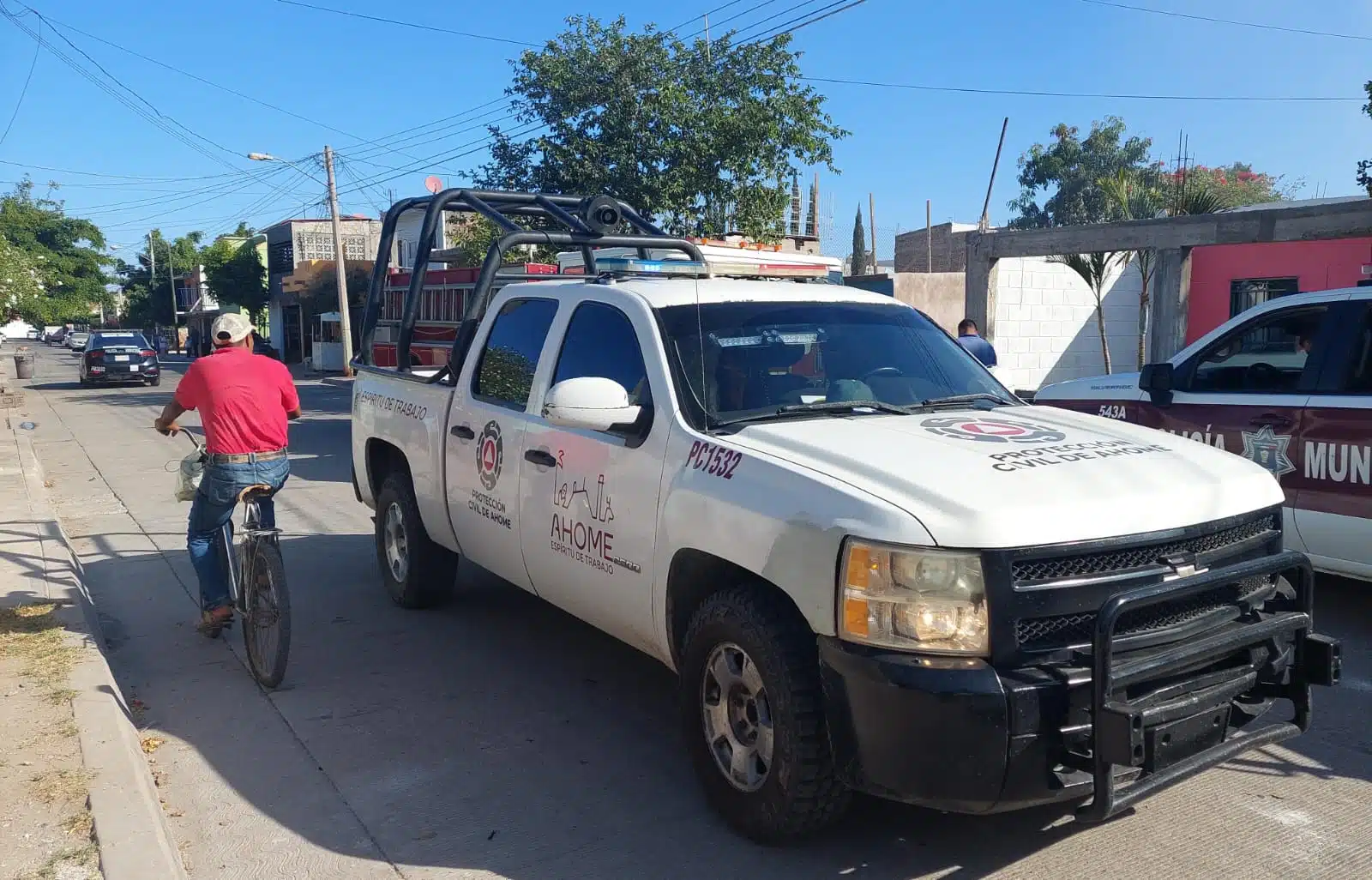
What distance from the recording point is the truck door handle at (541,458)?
4.88m

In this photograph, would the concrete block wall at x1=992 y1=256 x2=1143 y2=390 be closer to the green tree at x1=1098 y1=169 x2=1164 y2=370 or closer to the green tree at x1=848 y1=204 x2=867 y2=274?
the green tree at x1=1098 y1=169 x2=1164 y2=370

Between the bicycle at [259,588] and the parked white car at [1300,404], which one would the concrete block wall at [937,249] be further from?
the bicycle at [259,588]

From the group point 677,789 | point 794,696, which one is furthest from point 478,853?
point 794,696

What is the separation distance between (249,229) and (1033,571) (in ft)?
284

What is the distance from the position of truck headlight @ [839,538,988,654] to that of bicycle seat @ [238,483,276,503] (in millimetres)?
3692

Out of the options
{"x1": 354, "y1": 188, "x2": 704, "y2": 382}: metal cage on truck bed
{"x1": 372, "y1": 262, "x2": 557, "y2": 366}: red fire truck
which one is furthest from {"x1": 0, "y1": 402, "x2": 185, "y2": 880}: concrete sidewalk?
{"x1": 372, "y1": 262, "x2": 557, "y2": 366}: red fire truck

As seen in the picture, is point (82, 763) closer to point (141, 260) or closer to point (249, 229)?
point (249, 229)

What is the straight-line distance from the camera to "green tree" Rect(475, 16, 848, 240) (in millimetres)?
18109

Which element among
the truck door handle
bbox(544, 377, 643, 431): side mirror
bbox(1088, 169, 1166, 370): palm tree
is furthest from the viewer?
bbox(1088, 169, 1166, 370): palm tree

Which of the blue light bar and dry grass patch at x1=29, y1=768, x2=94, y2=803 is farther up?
the blue light bar

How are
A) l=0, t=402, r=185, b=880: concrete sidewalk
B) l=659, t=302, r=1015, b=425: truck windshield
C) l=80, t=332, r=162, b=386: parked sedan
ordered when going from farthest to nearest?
1. l=80, t=332, r=162, b=386: parked sedan
2. l=659, t=302, r=1015, b=425: truck windshield
3. l=0, t=402, r=185, b=880: concrete sidewalk

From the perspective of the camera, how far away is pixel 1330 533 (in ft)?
19.7

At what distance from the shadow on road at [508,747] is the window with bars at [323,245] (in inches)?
1909

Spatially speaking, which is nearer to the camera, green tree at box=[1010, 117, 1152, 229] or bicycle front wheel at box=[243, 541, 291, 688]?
bicycle front wheel at box=[243, 541, 291, 688]
